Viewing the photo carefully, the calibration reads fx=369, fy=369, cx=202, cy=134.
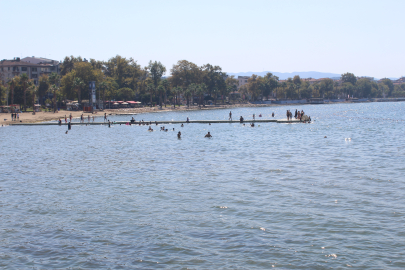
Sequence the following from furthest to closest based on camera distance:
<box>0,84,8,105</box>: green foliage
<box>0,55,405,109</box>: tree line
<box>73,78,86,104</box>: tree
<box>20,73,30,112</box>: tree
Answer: <box>73,78,86,104</box>: tree, <box>0,55,405,109</box>: tree line, <box>0,84,8,105</box>: green foliage, <box>20,73,30,112</box>: tree

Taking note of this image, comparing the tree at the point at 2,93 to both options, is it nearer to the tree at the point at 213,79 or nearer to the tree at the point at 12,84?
the tree at the point at 12,84

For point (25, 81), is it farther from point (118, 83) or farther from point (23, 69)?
point (118, 83)

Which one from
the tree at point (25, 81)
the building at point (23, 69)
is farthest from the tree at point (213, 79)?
the tree at point (25, 81)

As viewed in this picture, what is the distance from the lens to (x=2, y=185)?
21828 millimetres

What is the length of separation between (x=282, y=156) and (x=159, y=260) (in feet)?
75.6

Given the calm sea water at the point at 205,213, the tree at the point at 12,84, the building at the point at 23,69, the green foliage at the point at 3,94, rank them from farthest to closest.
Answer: the building at the point at 23,69 < the tree at the point at 12,84 < the green foliage at the point at 3,94 < the calm sea water at the point at 205,213

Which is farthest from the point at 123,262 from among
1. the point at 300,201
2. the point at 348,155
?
the point at 348,155

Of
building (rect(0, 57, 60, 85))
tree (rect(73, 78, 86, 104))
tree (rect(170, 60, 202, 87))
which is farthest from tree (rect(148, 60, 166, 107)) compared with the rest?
tree (rect(73, 78, 86, 104))

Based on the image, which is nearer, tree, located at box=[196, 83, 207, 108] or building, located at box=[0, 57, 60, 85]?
building, located at box=[0, 57, 60, 85]

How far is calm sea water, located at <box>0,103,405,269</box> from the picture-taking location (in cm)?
1148

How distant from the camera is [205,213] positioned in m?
15.9

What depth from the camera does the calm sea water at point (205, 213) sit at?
37.7 ft

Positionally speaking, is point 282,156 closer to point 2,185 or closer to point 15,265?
point 2,185

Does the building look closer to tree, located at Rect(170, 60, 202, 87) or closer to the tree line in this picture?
the tree line
